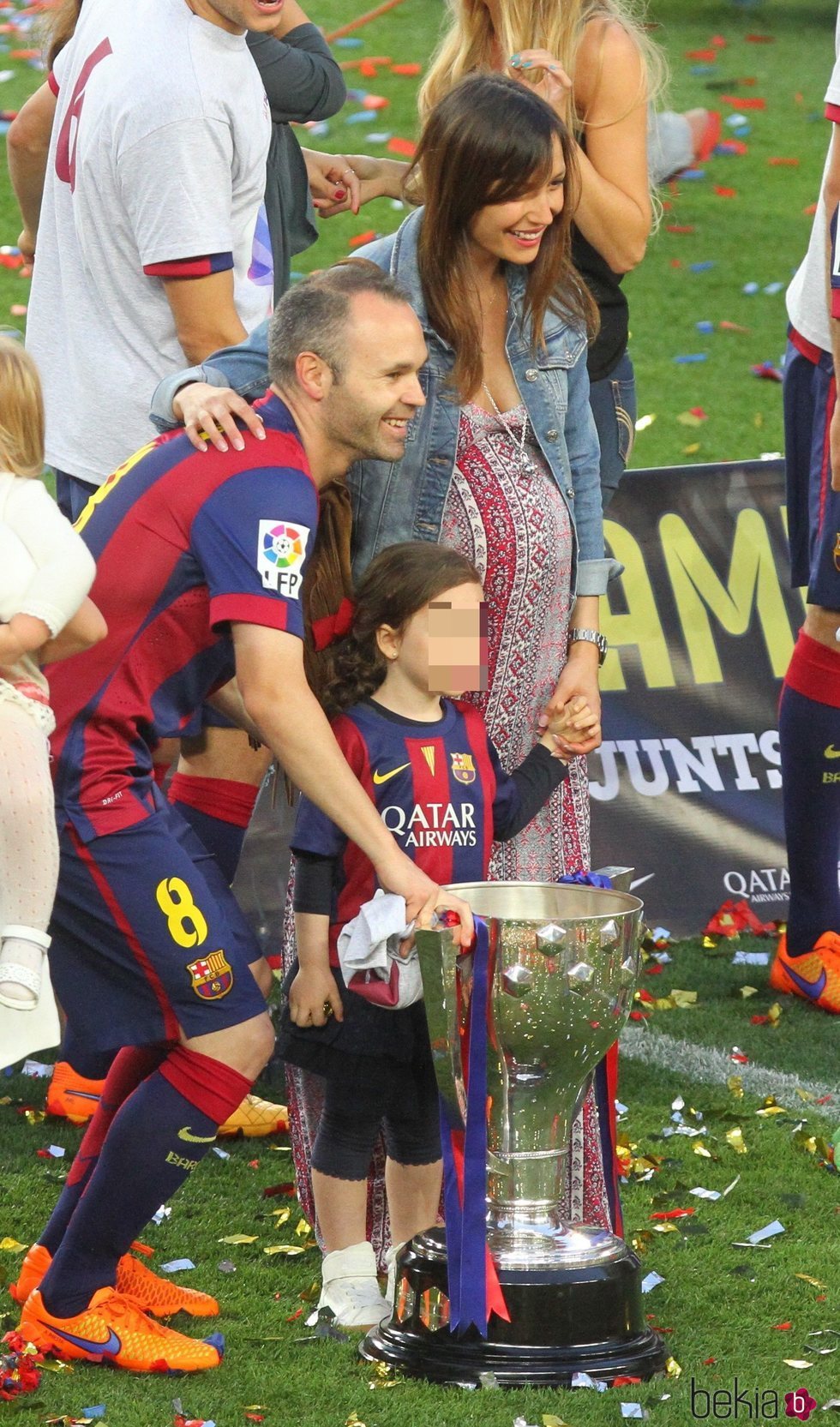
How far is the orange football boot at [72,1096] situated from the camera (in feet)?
14.0

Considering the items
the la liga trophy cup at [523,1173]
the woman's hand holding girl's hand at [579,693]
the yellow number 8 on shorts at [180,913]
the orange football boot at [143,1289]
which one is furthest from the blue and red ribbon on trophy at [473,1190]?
the woman's hand holding girl's hand at [579,693]

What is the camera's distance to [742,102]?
15047 mm

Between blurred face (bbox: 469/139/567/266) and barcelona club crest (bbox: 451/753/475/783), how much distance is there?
83cm

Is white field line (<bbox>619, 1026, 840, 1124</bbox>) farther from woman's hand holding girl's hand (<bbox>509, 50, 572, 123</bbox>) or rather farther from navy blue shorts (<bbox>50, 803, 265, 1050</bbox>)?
woman's hand holding girl's hand (<bbox>509, 50, 572, 123</bbox>)

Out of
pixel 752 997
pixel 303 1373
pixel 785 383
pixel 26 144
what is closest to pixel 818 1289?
pixel 303 1373

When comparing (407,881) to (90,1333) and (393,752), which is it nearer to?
(393,752)

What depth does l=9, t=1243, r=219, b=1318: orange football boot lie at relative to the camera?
3.31 m

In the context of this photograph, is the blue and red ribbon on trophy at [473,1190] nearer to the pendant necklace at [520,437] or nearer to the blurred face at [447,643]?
the blurred face at [447,643]

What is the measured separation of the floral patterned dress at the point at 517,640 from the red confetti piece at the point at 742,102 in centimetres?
1223

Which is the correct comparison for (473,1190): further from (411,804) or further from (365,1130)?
(411,804)

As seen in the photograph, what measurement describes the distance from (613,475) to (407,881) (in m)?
1.56

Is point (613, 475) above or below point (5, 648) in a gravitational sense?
below

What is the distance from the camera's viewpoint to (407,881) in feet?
9.82

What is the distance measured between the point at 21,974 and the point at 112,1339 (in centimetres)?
66
